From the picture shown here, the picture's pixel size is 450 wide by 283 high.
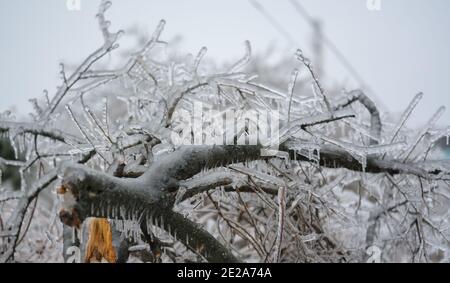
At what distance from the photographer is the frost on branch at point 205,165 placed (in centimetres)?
212

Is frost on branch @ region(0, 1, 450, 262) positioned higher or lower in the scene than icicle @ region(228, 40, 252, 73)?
lower

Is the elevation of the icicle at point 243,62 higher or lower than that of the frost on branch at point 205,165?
higher

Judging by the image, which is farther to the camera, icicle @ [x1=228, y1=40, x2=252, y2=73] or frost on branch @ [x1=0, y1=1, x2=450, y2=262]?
icicle @ [x1=228, y1=40, x2=252, y2=73]

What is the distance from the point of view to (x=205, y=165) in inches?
93.3

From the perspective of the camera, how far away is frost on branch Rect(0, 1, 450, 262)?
2115 mm

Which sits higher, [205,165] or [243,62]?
[243,62]

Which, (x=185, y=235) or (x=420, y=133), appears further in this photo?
(x=420, y=133)

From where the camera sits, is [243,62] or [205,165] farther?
[243,62]

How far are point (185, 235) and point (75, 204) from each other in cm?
67

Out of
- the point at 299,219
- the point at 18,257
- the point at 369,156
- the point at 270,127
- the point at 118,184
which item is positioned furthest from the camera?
the point at 18,257

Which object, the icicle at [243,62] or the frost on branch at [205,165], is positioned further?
the icicle at [243,62]
